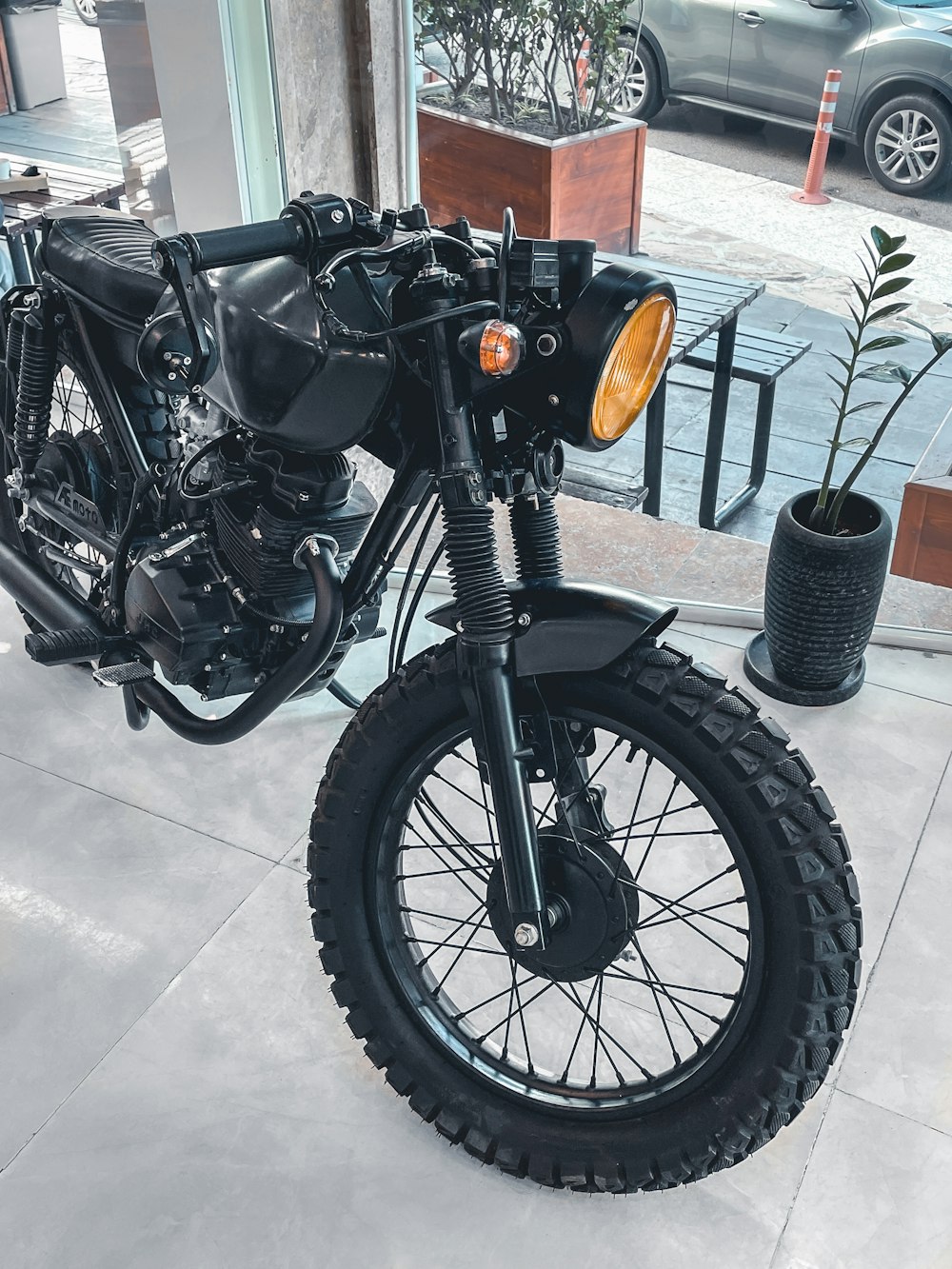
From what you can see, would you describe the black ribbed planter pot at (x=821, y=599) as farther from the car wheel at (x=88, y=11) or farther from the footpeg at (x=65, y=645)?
the car wheel at (x=88, y=11)

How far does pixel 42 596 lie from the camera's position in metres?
1.92

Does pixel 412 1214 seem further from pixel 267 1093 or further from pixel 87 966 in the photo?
pixel 87 966

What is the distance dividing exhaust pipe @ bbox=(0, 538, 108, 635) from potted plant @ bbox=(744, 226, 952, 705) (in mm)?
1203

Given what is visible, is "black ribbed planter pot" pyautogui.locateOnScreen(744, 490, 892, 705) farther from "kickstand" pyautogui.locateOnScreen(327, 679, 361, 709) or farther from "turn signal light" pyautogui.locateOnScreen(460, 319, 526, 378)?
"turn signal light" pyautogui.locateOnScreen(460, 319, 526, 378)

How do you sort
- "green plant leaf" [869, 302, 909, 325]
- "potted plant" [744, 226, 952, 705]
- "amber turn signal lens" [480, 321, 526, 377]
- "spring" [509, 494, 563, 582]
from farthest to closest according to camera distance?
"potted plant" [744, 226, 952, 705] → "green plant leaf" [869, 302, 909, 325] → "spring" [509, 494, 563, 582] → "amber turn signal lens" [480, 321, 526, 377]

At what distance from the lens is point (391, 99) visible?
7.47 feet

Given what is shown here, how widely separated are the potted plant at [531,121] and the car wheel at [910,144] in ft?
1.29

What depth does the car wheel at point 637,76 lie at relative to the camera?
6.61 ft

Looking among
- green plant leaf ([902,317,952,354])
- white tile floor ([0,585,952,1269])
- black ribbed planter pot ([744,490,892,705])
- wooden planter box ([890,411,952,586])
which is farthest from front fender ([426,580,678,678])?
wooden planter box ([890,411,952,586])

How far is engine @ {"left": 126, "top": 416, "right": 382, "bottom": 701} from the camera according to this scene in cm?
148

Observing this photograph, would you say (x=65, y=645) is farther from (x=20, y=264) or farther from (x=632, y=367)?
(x=20, y=264)

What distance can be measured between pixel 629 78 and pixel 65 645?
1303 mm

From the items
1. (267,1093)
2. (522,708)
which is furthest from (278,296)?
(267,1093)

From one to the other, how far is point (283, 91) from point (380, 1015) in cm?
160
